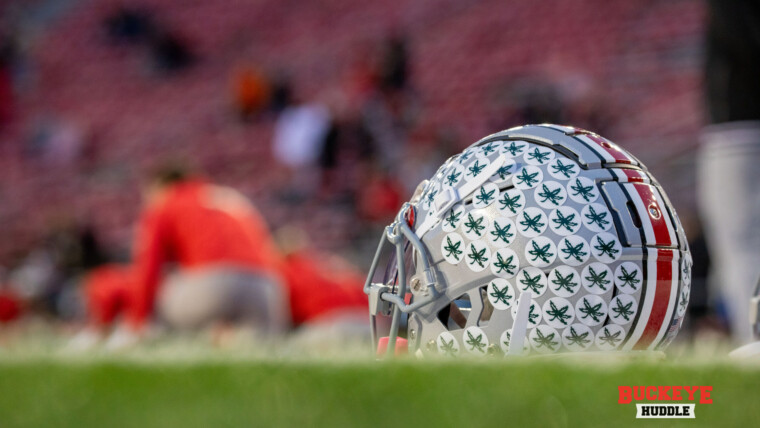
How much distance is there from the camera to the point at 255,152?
47.1 feet

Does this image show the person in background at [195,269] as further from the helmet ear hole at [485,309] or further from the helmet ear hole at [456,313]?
the helmet ear hole at [485,309]

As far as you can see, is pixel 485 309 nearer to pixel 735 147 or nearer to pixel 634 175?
pixel 634 175

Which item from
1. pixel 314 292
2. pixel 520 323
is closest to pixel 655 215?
pixel 520 323

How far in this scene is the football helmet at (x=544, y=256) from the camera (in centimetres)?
188

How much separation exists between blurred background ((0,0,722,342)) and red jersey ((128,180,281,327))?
3795 millimetres

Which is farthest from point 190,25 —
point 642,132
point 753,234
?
point 753,234

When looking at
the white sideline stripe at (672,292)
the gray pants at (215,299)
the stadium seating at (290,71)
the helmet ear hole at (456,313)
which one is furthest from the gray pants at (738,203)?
the stadium seating at (290,71)

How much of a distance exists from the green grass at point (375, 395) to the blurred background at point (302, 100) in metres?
6.13

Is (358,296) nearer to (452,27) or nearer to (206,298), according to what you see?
(206,298)

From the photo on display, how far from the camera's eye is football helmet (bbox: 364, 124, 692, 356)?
6.18 ft

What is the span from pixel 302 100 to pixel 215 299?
9.34m

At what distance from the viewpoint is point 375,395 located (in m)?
1.46

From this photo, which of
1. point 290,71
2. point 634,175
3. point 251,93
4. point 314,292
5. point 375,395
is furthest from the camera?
point 290,71

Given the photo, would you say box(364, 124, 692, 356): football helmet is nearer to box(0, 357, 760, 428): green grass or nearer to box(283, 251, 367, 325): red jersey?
box(0, 357, 760, 428): green grass
